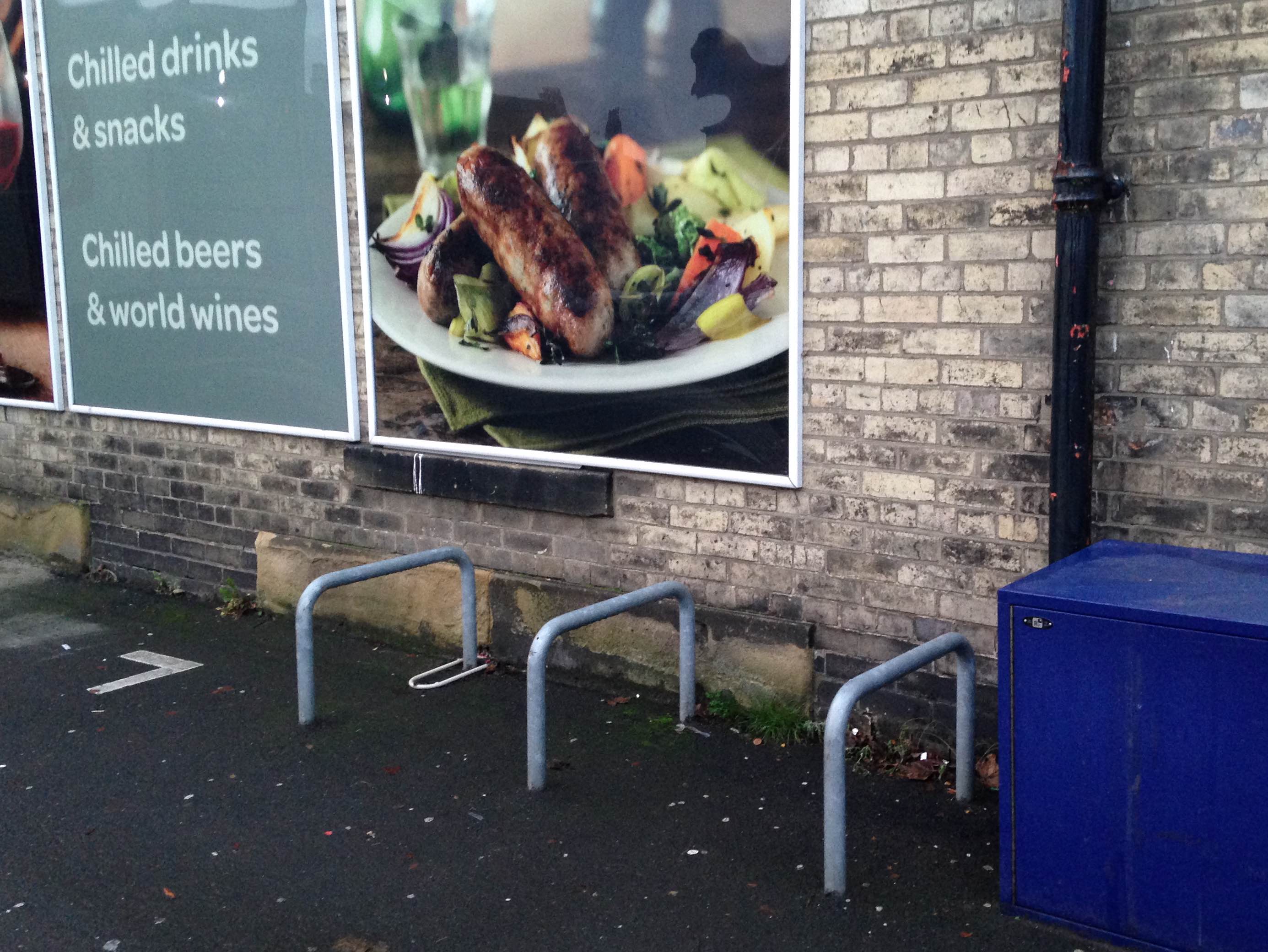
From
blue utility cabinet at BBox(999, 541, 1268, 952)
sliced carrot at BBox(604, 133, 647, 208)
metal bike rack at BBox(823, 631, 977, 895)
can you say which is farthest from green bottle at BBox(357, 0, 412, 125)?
blue utility cabinet at BBox(999, 541, 1268, 952)

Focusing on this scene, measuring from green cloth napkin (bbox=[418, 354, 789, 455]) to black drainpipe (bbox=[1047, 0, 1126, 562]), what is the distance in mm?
1167

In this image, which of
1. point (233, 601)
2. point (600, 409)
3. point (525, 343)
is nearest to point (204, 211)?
point (233, 601)

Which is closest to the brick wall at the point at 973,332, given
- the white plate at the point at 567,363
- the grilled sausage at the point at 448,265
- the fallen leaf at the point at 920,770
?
the white plate at the point at 567,363

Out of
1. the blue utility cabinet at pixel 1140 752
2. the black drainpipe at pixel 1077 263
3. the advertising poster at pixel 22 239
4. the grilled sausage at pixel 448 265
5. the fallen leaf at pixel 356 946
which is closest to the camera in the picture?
the blue utility cabinet at pixel 1140 752

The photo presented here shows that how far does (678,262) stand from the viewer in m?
5.24

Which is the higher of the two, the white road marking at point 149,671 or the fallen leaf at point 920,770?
the fallen leaf at point 920,770

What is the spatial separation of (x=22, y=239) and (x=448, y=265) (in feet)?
12.6

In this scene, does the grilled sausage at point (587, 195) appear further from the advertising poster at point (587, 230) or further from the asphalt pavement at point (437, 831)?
the asphalt pavement at point (437, 831)

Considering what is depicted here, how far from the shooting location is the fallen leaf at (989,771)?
14.9ft

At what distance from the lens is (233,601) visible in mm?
7398

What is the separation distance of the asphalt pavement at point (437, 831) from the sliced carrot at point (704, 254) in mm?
1785

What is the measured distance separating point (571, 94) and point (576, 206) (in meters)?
0.46

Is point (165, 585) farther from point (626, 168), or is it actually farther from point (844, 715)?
point (844, 715)

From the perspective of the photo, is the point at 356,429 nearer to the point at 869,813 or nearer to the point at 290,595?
the point at 290,595
